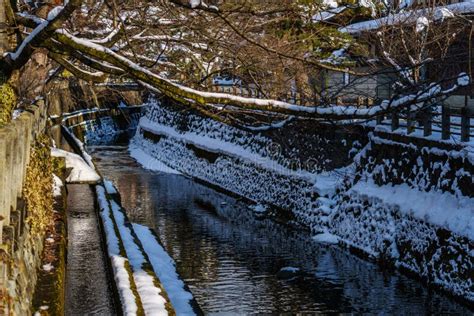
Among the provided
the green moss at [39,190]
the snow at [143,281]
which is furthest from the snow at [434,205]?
the green moss at [39,190]

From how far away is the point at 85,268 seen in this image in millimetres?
12133

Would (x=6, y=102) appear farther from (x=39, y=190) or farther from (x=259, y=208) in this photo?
(x=259, y=208)

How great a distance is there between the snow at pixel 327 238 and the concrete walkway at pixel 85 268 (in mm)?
6555

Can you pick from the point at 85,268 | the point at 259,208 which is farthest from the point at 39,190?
the point at 259,208

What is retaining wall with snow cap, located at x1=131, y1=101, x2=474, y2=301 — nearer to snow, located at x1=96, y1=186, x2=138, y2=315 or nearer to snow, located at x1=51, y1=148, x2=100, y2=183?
snow, located at x1=96, y1=186, x2=138, y2=315

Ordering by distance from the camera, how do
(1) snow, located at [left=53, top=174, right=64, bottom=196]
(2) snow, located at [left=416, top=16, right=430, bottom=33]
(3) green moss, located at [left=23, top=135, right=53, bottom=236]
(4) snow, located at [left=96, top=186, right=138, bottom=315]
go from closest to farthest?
1. (4) snow, located at [left=96, top=186, right=138, bottom=315]
2. (3) green moss, located at [left=23, top=135, right=53, bottom=236]
3. (1) snow, located at [left=53, top=174, right=64, bottom=196]
4. (2) snow, located at [left=416, top=16, right=430, bottom=33]

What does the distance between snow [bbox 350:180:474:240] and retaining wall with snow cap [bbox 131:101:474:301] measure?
3 centimetres

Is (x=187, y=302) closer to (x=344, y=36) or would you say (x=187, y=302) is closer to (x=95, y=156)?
(x=344, y=36)

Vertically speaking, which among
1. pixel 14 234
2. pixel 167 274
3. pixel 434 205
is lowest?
pixel 167 274

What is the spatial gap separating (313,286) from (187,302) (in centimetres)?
395

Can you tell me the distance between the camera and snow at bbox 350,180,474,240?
1587cm

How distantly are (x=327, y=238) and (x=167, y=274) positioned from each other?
667 cm

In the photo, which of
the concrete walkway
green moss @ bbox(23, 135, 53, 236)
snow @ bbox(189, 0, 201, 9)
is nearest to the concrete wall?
green moss @ bbox(23, 135, 53, 236)

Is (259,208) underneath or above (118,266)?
underneath
